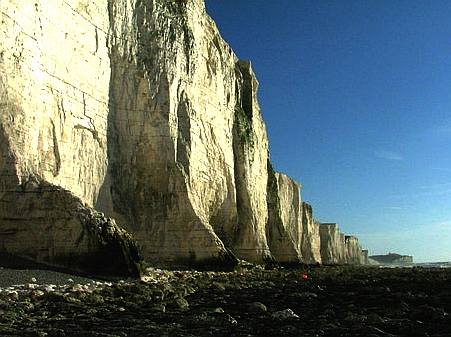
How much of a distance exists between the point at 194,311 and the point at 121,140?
1272cm

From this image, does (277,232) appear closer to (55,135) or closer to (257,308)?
(55,135)

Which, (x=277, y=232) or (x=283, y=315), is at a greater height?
(x=277, y=232)

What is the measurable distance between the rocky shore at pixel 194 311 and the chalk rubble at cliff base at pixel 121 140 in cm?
189

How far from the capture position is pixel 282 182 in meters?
54.4

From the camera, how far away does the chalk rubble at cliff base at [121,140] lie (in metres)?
12.6

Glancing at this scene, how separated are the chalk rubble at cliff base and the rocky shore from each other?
1.89 meters

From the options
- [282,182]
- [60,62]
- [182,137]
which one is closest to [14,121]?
[60,62]

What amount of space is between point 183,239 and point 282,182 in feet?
115

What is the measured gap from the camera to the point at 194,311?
27.2 ft

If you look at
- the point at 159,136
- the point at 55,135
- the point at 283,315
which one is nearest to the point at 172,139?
the point at 159,136

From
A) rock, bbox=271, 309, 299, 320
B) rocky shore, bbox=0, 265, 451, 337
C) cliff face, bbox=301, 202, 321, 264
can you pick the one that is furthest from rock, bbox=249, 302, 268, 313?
cliff face, bbox=301, 202, 321, 264

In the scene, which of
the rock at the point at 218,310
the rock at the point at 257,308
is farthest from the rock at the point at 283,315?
the rock at the point at 218,310

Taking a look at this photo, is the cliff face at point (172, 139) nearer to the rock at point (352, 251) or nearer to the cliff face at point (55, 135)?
the cliff face at point (55, 135)

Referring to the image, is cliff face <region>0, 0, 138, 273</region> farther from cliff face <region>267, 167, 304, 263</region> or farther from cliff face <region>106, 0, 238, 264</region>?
cliff face <region>267, 167, 304, 263</region>
